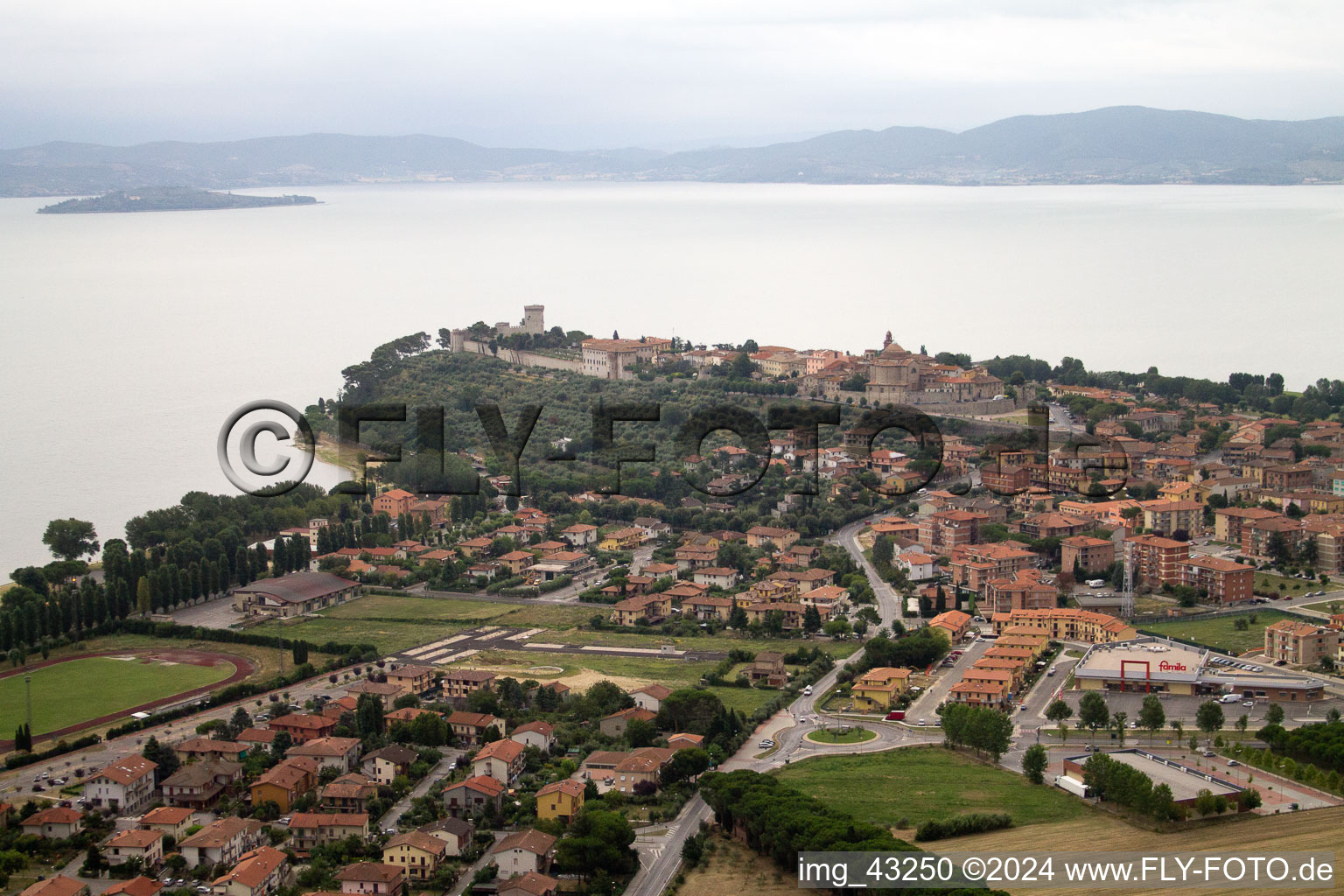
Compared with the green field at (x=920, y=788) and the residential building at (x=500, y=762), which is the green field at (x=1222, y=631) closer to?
the green field at (x=920, y=788)

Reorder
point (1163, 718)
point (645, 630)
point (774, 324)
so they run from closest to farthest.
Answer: point (1163, 718) → point (645, 630) → point (774, 324)

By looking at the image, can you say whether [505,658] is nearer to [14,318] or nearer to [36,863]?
[36,863]

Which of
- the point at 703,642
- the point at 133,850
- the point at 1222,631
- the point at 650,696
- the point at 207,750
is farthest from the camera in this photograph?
the point at 703,642

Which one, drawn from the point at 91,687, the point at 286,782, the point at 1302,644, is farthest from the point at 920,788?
the point at 91,687

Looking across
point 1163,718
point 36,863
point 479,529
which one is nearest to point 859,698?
point 1163,718

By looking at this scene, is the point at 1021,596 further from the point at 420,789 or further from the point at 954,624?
the point at 420,789
